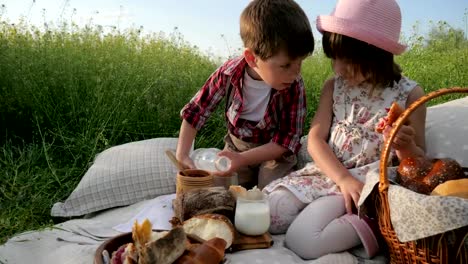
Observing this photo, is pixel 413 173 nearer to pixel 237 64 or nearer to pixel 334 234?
pixel 334 234

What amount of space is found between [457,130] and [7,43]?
3.60 meters

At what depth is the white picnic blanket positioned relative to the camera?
2.08 m

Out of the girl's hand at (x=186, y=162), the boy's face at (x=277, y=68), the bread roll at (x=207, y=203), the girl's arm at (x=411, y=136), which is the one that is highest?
the boy's face at (x=277, y=68)

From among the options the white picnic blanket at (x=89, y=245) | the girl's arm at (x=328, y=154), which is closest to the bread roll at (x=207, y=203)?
the white picnic blanket at (x=89, y=245)

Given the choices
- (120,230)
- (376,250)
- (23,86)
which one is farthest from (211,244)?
(23,86)

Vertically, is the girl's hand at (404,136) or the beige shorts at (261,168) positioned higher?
the girl's hand at (404,136)

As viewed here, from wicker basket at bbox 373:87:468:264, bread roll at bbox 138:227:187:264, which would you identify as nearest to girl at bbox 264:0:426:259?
wicker basket at bbox 373:87:468:264

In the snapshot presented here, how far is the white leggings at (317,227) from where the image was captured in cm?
212

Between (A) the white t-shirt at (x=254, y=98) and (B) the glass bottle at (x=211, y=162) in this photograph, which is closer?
(B) the glass bottle at (x=211, y=162)

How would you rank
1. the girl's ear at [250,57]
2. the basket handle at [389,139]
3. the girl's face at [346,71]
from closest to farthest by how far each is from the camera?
the basket handle at [389,139]
the girl's face at [346,71]
the girl's ear at [250,57]

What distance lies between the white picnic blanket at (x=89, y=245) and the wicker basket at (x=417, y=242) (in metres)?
0.24

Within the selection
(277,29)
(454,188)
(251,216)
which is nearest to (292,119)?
(277,29)

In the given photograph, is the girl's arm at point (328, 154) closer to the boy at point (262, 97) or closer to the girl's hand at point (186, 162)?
the boy at point (262, 97)

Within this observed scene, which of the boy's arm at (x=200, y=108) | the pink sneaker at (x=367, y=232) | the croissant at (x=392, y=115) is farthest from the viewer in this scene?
the boy's arm at (x=200, y=108)
